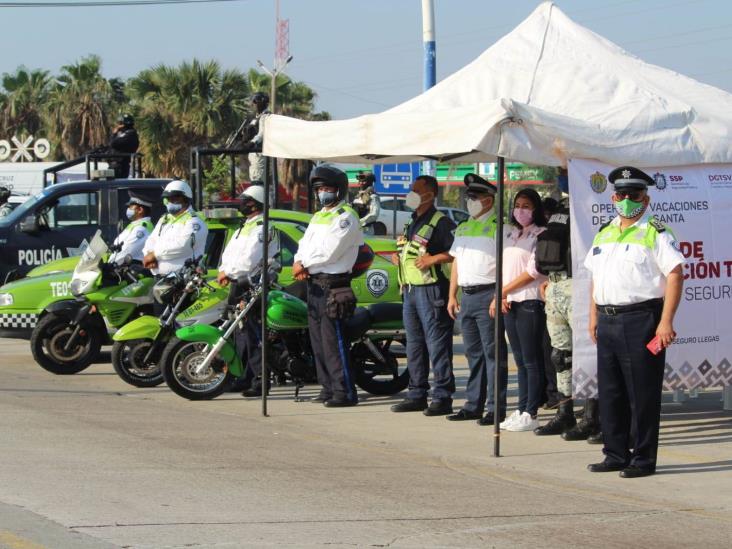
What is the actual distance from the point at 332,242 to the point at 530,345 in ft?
7.02

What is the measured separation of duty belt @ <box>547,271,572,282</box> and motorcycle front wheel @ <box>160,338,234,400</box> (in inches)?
136

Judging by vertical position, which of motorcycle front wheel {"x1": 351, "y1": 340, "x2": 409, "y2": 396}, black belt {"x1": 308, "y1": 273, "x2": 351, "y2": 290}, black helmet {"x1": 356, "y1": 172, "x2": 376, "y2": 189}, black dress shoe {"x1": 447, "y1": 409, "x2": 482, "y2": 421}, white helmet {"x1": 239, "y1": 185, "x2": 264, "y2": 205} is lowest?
black dress shoe {"x1": 447, "y1": 409, "x2": 482, "y2": 421}

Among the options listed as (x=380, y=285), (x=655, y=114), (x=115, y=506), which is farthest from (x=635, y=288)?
(x=380, y=285)

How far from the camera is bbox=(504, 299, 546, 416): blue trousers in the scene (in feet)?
34.9

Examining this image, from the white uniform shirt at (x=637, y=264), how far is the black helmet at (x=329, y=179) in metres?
3.62

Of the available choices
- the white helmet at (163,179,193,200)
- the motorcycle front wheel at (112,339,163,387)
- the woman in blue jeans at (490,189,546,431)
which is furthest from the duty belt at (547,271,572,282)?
the white helmet at (163,179,193,200)

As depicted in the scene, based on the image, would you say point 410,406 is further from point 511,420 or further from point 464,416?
point 511,420

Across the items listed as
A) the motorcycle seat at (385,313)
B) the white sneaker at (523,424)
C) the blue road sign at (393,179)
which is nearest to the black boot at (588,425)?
the white sneaker at (523,424)

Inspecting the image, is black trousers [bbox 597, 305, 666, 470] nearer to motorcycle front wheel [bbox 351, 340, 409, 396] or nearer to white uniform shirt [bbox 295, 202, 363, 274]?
white uniform shirt [bbox 295, 202, 363, 274]

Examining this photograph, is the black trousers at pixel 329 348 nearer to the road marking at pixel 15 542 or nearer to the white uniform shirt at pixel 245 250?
the white uniform shirt at pixel 245 250

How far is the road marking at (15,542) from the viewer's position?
256 inches

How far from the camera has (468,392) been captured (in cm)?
1140

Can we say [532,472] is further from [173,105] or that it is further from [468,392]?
[173,105]

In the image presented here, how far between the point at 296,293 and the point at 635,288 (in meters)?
5.44
